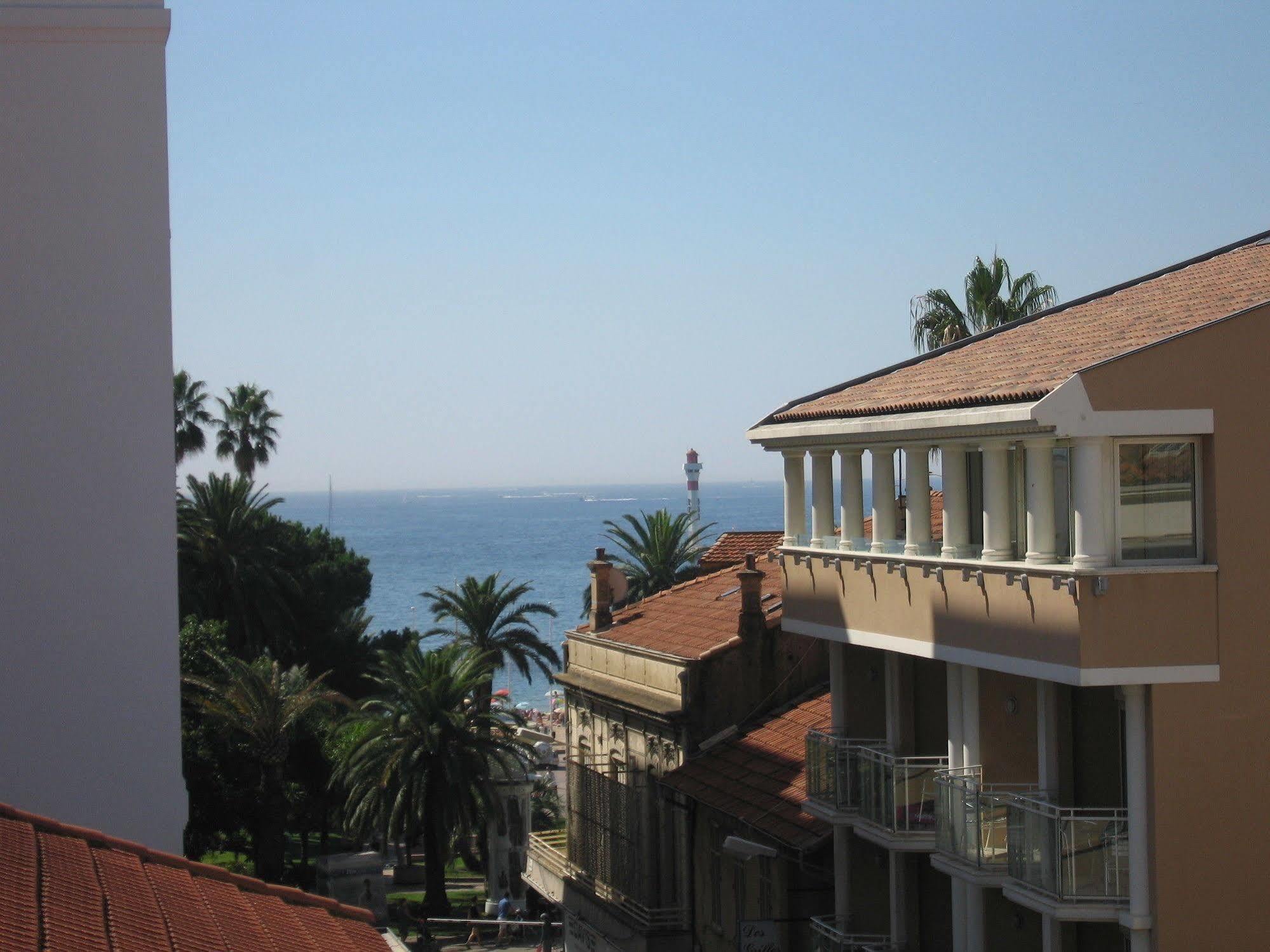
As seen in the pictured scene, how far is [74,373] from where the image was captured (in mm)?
14031

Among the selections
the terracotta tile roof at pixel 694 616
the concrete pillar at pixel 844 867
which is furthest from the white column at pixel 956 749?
the terracotta tile roof at pixel 694 616

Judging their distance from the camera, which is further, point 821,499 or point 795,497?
point 795,497

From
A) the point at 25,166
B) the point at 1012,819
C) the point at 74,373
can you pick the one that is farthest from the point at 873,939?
the point at 25,166

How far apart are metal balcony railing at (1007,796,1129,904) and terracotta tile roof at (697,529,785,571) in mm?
22024

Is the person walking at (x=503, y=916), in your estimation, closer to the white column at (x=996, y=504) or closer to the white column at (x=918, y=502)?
the white column at (x=918, y=502)

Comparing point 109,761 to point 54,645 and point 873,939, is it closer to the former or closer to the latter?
point 54,645

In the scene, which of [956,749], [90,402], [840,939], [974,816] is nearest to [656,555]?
[840,939]

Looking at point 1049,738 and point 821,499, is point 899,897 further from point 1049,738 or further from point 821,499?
point 821,499

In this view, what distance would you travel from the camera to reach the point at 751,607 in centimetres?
2741

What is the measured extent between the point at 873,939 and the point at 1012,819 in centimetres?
498

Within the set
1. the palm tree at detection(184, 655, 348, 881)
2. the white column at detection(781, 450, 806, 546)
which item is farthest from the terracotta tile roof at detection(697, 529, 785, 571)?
the white column at detection(781, 450, 806, 546)

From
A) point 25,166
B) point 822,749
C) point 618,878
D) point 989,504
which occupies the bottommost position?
point 618,878

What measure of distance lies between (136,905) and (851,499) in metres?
12.9

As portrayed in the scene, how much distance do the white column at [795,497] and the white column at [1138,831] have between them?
734cm
